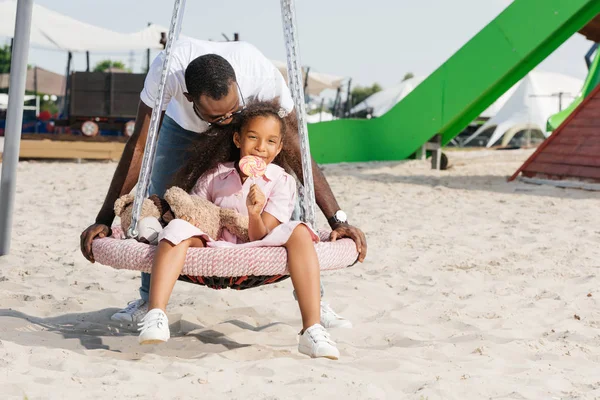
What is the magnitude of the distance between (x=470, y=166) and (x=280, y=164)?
916 cm

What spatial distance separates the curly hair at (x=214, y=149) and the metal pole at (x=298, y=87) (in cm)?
17

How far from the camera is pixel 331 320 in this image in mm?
3463

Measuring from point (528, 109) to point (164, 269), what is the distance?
74.2 ft

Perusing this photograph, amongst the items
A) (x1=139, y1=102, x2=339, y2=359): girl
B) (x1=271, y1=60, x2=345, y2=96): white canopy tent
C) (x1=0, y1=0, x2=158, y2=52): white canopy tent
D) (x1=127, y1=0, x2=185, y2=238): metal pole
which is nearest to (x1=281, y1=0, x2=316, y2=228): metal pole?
(x1=139, y1=102, x2=339, y2=359): girl

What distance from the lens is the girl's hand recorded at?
112 inches

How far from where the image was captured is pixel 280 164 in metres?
3.25

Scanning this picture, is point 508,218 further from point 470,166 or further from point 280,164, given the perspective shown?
point 470,166

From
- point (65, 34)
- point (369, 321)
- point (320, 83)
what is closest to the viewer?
point (369, 321)

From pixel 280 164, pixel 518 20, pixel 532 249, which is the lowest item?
pixel 532 249

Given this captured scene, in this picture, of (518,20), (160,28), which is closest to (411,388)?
(518,20)

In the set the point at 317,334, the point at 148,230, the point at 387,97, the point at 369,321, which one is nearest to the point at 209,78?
the point at 148,230

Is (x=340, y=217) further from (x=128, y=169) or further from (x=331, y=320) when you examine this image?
(x=128, y=169)

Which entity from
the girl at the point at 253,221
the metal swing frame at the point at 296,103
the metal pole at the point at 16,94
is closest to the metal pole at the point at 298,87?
the metal swing frame at the point at 296,103

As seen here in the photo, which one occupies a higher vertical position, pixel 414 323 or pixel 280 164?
pixel 280 164
